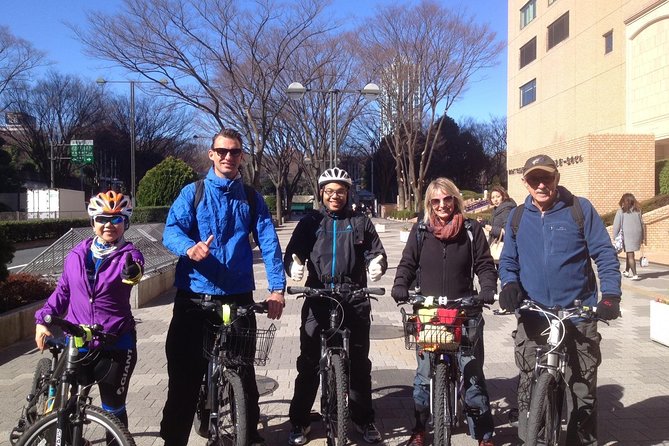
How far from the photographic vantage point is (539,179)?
12.2 feet

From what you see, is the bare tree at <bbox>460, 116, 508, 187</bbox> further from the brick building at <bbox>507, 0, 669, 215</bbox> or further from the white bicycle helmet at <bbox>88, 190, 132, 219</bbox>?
the white bicycle helmet at <bbox>88, 190, 132, 219</bbox>

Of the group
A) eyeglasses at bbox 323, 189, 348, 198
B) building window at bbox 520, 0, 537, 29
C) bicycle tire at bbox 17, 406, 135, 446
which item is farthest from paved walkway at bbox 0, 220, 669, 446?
building window at bbox 520, 0, 537, 29

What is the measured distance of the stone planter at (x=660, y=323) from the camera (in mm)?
6918

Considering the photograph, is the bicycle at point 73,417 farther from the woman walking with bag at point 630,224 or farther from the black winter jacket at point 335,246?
the woman walking with bag at point 630,224

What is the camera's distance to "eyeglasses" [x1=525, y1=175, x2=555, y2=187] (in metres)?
3.71

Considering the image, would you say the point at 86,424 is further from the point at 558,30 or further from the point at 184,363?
the point at 558,30

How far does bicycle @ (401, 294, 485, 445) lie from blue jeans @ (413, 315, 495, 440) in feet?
0.54

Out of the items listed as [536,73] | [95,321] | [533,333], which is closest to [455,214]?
[533,333]

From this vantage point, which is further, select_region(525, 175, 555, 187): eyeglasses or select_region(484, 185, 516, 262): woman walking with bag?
select_region(484, 185, 516, 262): woman walking with bag

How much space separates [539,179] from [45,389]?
3209mm

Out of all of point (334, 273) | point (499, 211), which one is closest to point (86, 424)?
point (334, 273)

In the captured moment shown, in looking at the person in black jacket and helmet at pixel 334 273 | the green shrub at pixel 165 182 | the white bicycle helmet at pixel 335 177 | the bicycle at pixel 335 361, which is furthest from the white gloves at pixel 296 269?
the green shrub at pixel 165 182

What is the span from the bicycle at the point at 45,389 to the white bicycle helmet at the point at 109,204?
74 centimetres

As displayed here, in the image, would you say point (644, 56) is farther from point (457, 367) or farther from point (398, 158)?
point (457, 367)
